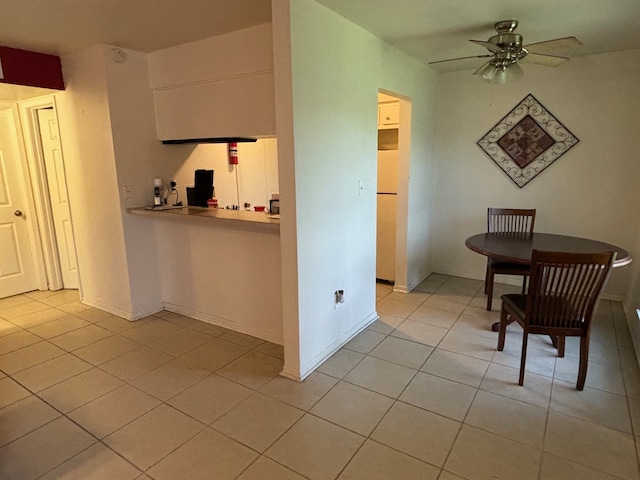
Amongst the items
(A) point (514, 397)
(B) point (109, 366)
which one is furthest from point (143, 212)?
(A) point (514, 397)

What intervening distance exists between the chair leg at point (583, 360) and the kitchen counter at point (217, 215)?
1991 mm

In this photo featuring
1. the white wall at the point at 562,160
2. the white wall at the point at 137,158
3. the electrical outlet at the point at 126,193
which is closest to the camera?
the white wall at the point at 137,158

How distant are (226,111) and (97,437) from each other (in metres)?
2.25

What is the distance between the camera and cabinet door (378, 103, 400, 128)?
13.4 ft

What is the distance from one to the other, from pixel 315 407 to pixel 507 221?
2.75m

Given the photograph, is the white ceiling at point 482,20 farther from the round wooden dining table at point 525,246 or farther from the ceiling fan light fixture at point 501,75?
the round wooden dining table at point 525,246

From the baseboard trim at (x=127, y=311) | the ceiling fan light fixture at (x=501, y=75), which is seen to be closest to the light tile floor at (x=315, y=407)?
the baseboard trim at (x=127, y=311)

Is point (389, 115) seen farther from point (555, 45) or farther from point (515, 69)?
point (555, 45)

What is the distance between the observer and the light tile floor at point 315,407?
1811mm

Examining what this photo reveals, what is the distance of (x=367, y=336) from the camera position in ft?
10.2

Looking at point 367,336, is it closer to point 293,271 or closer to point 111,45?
point 293,271

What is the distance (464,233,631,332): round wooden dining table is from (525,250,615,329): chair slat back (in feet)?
1.05

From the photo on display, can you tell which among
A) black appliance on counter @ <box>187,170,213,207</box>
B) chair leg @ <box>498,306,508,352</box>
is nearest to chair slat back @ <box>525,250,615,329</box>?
chair leg @ <box>498,306,508,352</box>

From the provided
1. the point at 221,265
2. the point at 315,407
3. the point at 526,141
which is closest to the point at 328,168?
the point at 221,265
